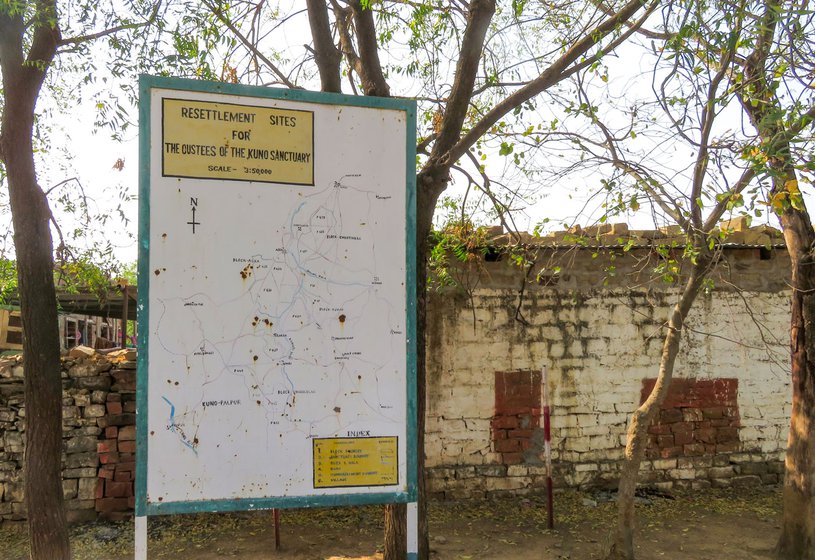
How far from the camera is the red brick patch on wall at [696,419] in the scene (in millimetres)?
7285

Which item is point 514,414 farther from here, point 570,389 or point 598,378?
point 598,378

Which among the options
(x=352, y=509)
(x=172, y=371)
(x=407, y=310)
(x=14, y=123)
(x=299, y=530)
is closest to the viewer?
(x=172, y=371)

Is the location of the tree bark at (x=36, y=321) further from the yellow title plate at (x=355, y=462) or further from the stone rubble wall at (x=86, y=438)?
the yellow title plate at (x=355, y=462)

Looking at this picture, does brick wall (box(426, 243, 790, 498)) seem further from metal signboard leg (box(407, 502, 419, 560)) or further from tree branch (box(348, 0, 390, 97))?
metal signboard leg (box(407, 502, 419, 560))

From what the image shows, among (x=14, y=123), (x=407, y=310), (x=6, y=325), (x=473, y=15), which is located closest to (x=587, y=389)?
(x=473, y=15)

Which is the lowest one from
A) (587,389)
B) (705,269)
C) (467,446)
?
(467,446)

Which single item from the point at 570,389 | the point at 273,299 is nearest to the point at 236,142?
the point at 273,299

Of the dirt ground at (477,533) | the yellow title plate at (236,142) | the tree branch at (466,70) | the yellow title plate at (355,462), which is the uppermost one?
the tree branch at (466,70)

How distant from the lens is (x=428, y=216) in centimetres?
463

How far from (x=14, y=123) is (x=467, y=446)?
493 centimetres

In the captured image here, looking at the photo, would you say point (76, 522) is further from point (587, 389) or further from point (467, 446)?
point (587, 389)

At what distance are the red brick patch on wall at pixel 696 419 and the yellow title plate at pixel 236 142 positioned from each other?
5499 millimetres

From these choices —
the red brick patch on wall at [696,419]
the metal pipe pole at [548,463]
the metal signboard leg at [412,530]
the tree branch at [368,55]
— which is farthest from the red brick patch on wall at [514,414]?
the metal signboard leg at [412,530]

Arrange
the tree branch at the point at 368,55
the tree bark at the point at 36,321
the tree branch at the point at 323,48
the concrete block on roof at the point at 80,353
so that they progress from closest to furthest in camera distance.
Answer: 1. the tree branch at the point at 323,48
2. the tree branch at the point at 368,55
3. the tree bark at the point at 36,321
4. the concrete block on roof at the point at 80,353
